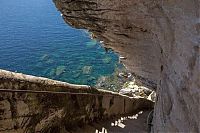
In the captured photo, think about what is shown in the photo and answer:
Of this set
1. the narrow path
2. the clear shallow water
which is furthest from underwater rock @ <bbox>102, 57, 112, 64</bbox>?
the narrow path

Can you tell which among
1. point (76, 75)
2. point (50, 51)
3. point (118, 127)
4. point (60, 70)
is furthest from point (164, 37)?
point (50, 51)

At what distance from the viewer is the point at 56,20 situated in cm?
4238

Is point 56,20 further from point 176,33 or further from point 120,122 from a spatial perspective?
point 176,33

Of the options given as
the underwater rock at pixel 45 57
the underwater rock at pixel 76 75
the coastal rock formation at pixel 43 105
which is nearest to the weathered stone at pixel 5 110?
the coastal rock formation at pixel 43 105

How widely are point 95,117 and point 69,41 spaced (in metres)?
27.7

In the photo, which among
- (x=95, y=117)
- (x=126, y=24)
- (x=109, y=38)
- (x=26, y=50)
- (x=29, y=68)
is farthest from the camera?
(x=26, y=50)

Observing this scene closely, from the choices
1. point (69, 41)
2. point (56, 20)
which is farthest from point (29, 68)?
point (56, 20)

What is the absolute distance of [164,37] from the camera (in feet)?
21.9

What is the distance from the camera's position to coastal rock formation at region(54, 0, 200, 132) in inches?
175

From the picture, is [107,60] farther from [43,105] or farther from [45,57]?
[43,105]

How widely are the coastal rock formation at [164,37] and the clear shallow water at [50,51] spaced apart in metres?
17.3

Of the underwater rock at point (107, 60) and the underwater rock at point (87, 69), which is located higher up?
the underwater rock at point (107, 60)

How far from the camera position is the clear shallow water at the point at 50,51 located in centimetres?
2958

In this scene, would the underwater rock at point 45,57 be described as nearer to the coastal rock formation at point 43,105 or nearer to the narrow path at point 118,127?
the narrow path at point 118,127
